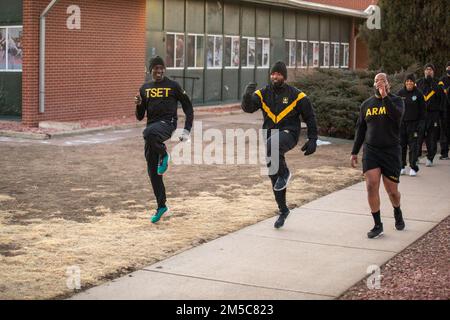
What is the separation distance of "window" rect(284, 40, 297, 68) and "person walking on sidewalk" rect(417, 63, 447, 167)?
1850cm

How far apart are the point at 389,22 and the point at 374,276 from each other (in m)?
15.2

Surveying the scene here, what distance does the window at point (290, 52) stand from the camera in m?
33.8

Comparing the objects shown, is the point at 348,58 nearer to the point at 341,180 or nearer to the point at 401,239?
the point at 341,180

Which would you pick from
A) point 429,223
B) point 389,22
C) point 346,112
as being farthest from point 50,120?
point 429,223

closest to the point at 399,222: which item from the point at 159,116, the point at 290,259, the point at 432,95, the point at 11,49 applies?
the point at 290,259

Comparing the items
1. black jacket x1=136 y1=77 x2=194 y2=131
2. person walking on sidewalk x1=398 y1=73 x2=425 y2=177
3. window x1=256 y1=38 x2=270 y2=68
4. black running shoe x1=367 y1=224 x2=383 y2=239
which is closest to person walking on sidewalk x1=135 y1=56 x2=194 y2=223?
black jacket x1=136 y1=77 x2=194 y2=131

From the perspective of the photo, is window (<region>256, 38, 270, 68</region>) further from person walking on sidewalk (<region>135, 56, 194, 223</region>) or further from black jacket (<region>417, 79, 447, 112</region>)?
person walking on sidewalk (<region>135, 56, 194, 223</region>)

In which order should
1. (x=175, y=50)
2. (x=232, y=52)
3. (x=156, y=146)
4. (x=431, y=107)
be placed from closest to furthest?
(x=156, y=146) → (x=431, y=107) → (x=175, y=50) → (x=232, y=52)

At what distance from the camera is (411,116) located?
13.6 m

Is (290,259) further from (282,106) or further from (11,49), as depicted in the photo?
(11,49)

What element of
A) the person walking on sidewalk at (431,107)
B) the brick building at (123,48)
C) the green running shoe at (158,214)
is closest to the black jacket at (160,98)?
the green running shoe at (158,214)

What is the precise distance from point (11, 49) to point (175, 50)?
6304 millimetres

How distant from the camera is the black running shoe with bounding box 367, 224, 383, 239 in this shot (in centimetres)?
888

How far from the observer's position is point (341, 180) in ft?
43.4
